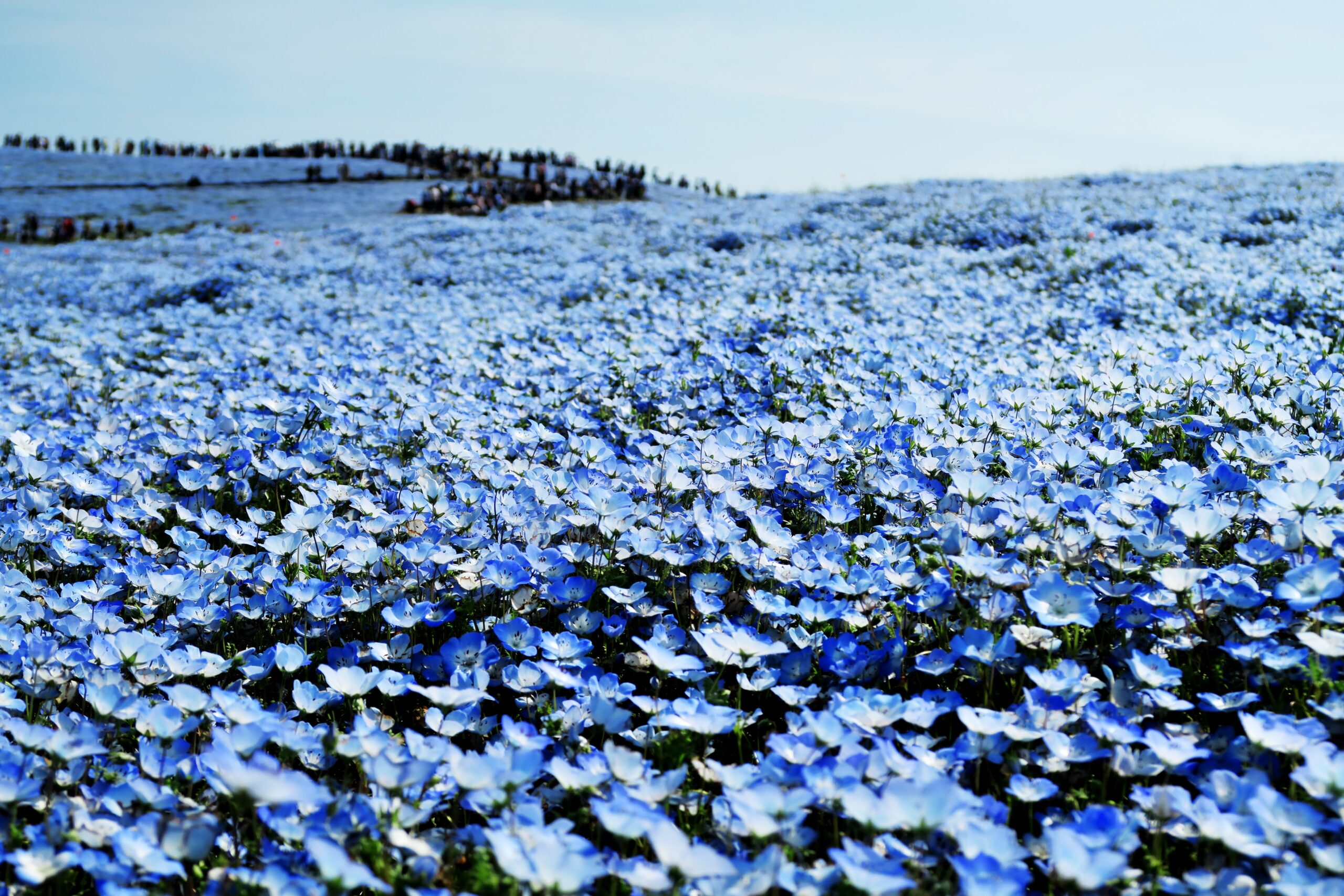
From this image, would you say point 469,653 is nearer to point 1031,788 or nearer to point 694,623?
point 694,623

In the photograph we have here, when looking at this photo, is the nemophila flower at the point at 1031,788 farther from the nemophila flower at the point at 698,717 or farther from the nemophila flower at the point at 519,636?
the nemophila flower at the point at 519,636

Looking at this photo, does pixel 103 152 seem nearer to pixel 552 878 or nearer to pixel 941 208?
pixel 941 208

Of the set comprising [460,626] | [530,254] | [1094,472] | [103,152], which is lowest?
[460,626]

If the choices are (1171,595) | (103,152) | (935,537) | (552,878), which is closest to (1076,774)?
(1171,595)

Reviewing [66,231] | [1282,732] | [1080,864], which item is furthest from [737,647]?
[66,231]

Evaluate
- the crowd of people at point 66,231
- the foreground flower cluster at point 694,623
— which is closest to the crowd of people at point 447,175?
the crowd of people at point 66,231

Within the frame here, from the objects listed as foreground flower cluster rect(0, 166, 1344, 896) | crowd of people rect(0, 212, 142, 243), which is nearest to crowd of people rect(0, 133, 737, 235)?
crowd of people rect(0, 212, 142, 243)
